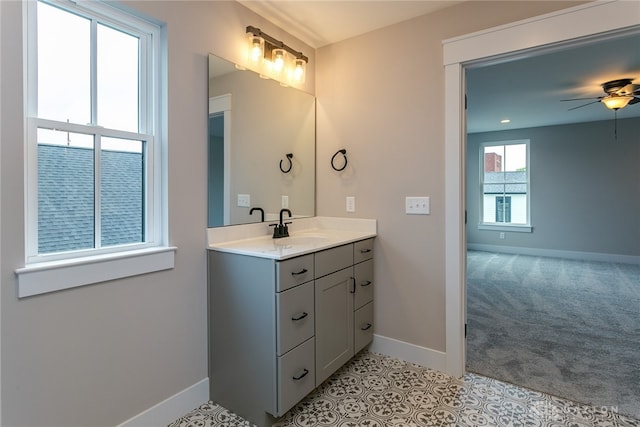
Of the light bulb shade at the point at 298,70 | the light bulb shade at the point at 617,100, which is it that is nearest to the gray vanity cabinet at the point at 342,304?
the light bulb shade at the point at 298,70

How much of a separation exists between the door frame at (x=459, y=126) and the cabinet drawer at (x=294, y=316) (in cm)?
96

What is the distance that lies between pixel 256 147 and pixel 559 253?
6218 mm

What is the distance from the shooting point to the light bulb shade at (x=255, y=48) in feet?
7.16

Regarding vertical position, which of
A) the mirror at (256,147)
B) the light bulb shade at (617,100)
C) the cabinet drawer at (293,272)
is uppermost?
the light bulb shade at (617,100)

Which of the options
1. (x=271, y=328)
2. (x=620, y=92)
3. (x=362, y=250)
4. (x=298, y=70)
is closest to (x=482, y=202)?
(x=620, y=92)

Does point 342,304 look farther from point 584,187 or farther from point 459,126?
point 584,187

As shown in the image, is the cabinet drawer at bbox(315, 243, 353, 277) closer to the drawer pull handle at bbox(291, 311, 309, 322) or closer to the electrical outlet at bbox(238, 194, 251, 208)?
the drawer pull handle at bbox(291, 311, 309, 322)

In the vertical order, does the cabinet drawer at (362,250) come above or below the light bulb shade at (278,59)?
below

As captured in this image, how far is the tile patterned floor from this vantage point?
177 cm

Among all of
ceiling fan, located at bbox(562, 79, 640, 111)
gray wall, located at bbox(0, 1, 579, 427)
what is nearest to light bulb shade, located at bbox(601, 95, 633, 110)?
ceiling fan, located at bbox(562, 79, 640, 111)

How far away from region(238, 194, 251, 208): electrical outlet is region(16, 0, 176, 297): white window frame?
0.52m

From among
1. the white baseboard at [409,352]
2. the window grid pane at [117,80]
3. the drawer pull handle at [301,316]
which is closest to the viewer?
the window grid pane at [117,80]

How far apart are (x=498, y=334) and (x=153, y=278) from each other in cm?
264

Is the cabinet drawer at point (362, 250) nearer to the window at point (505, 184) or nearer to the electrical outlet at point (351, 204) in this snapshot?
the electrical outlet at point (351, 204)
